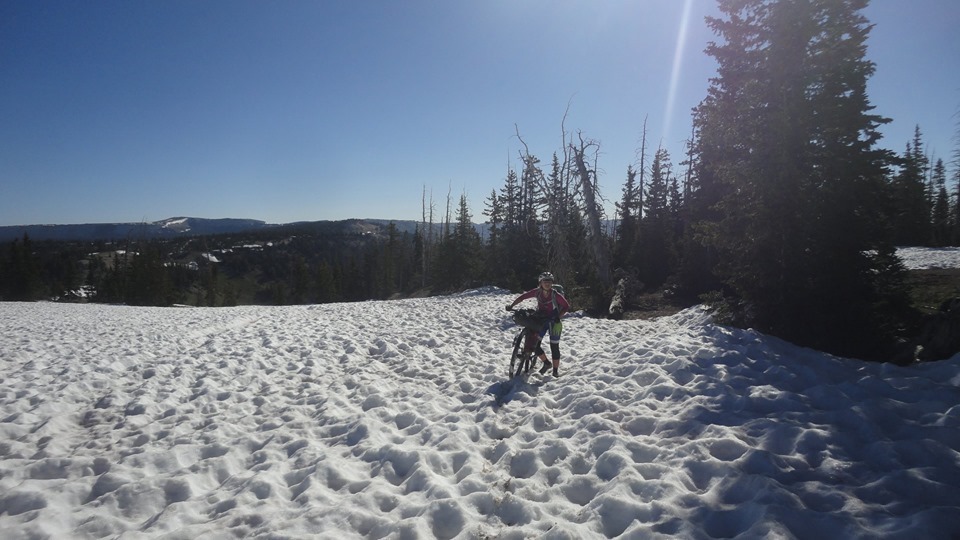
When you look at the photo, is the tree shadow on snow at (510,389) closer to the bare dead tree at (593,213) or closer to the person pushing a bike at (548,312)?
the person pushing a bike at (548,312)

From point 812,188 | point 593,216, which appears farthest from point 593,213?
point 812,188

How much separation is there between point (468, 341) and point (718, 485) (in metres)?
8.37

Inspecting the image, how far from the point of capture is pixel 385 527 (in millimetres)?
3762

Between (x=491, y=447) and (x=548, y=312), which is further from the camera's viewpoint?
(x=548, y=312)

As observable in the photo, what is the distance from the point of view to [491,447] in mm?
5410

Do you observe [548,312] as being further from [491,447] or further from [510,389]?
[491,447]

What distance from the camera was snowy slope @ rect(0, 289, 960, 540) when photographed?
11.8 ft

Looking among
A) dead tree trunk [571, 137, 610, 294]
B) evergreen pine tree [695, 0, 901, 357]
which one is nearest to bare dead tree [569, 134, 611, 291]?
dead tree trunk [571, 137, 610, 294]

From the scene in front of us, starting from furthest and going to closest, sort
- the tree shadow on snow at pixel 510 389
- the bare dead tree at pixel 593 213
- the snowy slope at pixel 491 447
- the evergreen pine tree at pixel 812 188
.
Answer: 1. the bare dead tree at pixel 593 213
2. the evergreen pine tree at pixel 812 188
3. the tree shadow on snow at pixel 510 389
4. the snowy slope at pixel 491 447

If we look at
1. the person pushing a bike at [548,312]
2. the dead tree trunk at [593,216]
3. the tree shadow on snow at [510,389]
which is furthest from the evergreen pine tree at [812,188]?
the dead tree trunk at [593,216]

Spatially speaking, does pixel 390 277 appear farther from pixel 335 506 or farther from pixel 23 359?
pixel 335 506

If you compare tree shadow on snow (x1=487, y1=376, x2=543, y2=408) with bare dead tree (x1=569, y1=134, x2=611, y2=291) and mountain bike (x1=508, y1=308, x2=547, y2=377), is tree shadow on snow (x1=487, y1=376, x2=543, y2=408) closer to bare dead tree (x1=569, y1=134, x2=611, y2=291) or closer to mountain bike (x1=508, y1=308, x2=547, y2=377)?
mountain bike (x1=508, y1=308, x2=547, y2=377)

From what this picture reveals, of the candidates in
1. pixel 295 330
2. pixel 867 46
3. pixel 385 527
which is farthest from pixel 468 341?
pixel 867 46

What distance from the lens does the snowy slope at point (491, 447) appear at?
3.60 metres
